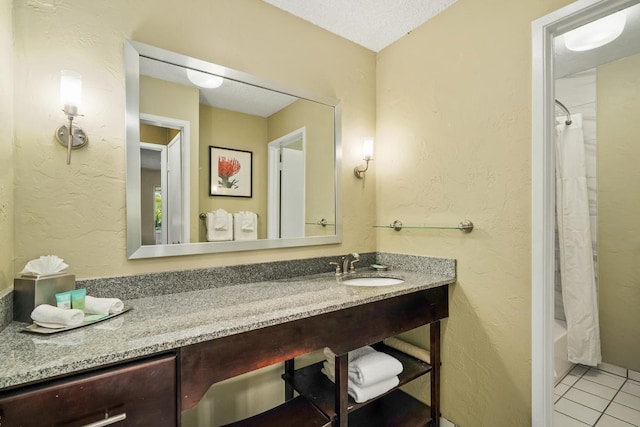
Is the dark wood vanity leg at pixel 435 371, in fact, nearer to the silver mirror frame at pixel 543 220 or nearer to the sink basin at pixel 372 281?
the sink basin at pixel 372 281

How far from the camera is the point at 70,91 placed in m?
1.08

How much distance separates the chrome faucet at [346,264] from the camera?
5.97ft

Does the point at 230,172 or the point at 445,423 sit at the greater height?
the point at 230,172

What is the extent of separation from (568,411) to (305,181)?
2.22m

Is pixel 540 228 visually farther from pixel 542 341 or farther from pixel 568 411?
pixel 568 411

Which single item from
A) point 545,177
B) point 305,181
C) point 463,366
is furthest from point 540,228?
point 305,181

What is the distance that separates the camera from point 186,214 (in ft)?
4.64

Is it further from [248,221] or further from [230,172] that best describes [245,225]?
[230,172]

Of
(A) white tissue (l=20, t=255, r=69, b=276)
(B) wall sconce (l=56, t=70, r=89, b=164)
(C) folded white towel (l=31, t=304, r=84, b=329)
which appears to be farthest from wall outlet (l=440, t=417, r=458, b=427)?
(B) wall sconce (l=56, t=70, r=89, b=164)

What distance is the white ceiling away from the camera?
1641 mm

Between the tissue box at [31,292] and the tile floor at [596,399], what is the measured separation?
2.63m

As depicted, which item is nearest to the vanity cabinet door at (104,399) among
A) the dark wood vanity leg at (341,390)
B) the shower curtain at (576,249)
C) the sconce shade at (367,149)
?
the dark wood vanity leg at (341,390)

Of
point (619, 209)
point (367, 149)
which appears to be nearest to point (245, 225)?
point (367, 149)

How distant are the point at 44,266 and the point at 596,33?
2.95m
